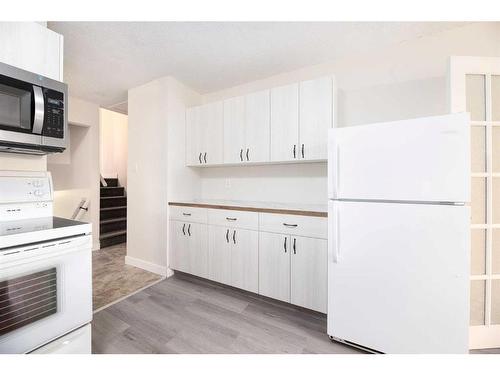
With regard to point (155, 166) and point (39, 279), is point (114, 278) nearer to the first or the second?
point (155, 166)

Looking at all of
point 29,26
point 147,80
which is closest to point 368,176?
point 29,26

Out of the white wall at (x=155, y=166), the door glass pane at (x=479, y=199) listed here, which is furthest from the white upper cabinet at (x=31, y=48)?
the door glass pane at (x=479, y=199)

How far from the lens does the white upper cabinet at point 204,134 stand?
2.57 meters

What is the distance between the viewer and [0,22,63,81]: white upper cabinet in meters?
1.23

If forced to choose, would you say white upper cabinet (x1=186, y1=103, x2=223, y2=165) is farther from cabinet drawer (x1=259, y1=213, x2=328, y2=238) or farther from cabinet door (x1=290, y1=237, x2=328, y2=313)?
cabinet door (x1=290, y1=237, x2=328, y2=313)

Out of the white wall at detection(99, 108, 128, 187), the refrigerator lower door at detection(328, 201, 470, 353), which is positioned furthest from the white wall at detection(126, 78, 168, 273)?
the white wall at detection(99, 108, 128, 187)

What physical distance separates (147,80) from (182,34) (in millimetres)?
1116

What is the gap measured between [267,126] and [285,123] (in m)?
0.20

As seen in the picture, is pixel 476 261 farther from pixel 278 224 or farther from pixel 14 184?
pixel 14 184

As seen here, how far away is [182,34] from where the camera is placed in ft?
5.98

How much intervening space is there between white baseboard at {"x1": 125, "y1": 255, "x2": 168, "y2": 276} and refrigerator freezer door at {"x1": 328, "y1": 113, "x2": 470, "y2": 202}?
222 cm
